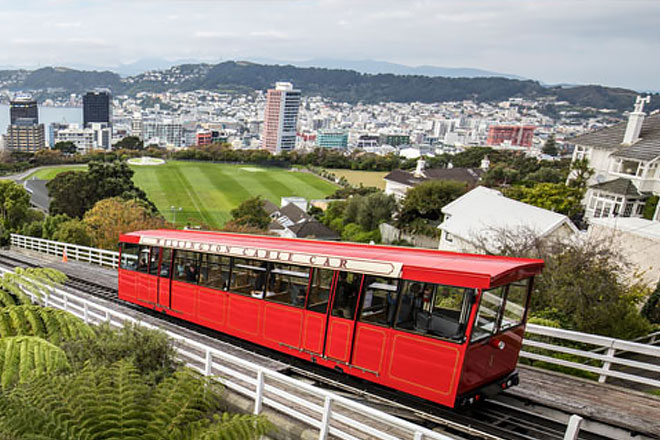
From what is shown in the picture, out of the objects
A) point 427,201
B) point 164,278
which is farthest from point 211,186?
point 164,278

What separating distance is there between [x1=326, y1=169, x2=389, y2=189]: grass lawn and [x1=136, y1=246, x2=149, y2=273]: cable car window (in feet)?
319

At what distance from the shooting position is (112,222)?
32719 millimetres

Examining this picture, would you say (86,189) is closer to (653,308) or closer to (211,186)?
(211,186)

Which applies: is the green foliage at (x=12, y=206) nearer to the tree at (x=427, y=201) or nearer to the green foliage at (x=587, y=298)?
the tree at (x=427, y=201)

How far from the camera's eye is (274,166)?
139500mm

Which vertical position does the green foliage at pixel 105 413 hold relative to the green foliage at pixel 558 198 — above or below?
above

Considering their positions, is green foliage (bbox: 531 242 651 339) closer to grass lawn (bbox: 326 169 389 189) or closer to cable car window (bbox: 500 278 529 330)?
cable car window (bbox: 500 278 529 330)

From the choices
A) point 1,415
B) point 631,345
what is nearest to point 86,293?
point 1,415

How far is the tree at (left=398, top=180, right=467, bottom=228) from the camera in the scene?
4694 centimetres

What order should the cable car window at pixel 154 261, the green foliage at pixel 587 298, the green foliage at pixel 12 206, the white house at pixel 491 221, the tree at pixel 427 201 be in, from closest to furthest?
the green foliage at pixel 587 298
the cable car window at pixel 154 261
the white house at pixel 491 221
the green foliage at pixel 12 206
the tree at pixel 427 201

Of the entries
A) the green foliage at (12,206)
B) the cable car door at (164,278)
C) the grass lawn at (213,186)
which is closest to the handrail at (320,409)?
the cable car door at (164,278)

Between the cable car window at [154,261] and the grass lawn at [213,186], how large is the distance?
5680 centimetres

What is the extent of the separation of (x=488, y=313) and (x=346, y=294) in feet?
8.14

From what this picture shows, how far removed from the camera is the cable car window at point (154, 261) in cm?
1287
